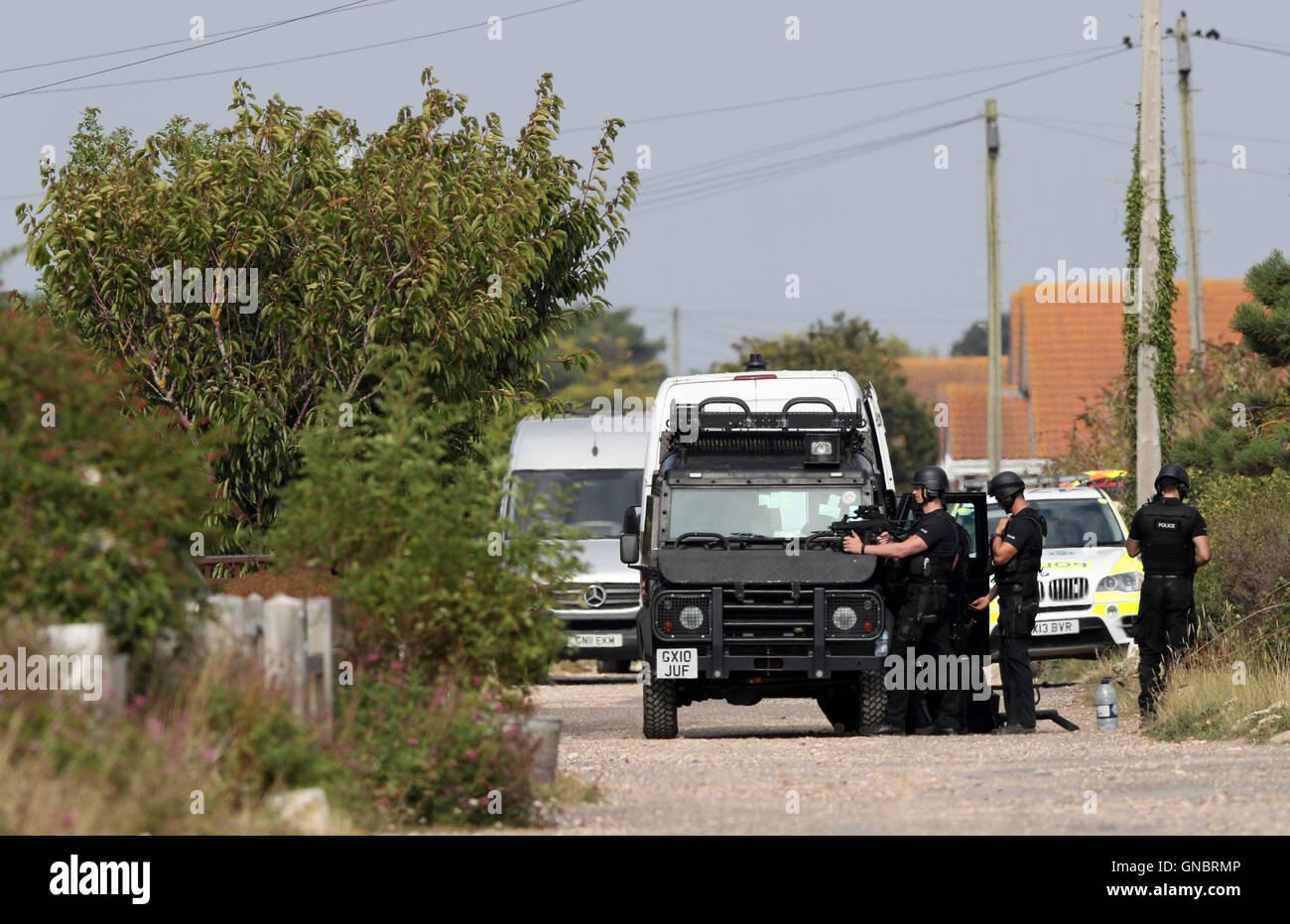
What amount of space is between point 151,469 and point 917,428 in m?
69.0

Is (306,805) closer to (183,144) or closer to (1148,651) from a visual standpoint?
(1148,651)

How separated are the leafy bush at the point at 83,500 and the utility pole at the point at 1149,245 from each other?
15.1 meters

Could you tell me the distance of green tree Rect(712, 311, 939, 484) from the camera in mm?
70312

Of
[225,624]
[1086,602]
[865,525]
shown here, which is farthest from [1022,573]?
[225,624]

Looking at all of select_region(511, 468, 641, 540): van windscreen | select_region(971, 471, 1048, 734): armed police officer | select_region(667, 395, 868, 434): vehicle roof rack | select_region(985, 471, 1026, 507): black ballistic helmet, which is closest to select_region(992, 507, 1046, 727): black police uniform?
select_region(971, 471, 1048, 734): armed police officer

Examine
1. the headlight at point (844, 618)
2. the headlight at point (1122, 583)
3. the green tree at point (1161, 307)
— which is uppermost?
the green tree at point (1161, 307)

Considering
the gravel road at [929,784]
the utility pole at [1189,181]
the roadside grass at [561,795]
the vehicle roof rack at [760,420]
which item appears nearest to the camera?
the gravel road at [929,784]

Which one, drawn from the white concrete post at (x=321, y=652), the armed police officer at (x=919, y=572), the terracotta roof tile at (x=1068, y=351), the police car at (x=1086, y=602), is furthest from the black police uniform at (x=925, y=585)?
the terracotta roof tile at (x=1068, y=351)

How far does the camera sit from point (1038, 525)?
15.7 meters

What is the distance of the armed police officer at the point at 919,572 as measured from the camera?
15023 mm

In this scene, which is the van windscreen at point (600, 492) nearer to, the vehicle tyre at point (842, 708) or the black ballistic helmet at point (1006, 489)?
the vehicle tyre at point (842, 708)

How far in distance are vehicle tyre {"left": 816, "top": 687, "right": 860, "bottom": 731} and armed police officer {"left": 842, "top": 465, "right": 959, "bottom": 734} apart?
1.51 feet

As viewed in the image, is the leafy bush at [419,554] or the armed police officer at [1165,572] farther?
the armed police officer at [1165,572]
